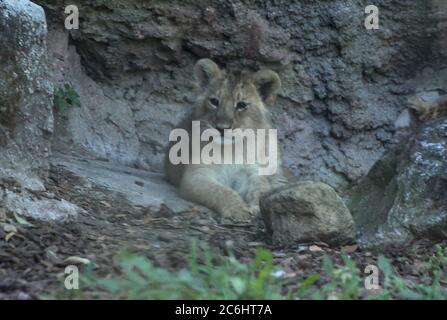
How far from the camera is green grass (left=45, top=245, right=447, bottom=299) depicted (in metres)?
4.07

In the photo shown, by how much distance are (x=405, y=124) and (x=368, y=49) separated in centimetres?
99

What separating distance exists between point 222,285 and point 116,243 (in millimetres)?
1815

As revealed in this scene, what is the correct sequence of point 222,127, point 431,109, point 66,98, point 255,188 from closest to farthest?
point 431,109 → point 222,127 → point 255,188 → point 66,98

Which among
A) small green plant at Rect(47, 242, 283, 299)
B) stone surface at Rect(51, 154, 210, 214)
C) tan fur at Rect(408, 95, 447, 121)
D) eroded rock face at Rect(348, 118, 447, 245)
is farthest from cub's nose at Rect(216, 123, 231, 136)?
small green plant at Rect(47, 242, 283, 299)

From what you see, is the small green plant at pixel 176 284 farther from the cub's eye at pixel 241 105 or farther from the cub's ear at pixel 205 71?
the cub's ear at pixel 205 71

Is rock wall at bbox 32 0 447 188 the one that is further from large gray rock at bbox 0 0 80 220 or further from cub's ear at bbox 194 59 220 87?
large gray rock at bbox 0 0 80 220

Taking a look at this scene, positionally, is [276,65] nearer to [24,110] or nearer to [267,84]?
[267,84]

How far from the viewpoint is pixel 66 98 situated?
877 cm

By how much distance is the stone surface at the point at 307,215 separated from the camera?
6.06 metres

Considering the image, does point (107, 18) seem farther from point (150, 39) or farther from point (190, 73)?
point (190, 73)

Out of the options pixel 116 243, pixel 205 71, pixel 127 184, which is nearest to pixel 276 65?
pixel 205 71

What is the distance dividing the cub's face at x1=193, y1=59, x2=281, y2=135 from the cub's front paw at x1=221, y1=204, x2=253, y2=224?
3.13 feet

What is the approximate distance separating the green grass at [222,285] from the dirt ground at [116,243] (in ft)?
1.20

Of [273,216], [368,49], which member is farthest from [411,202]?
[368,49]
